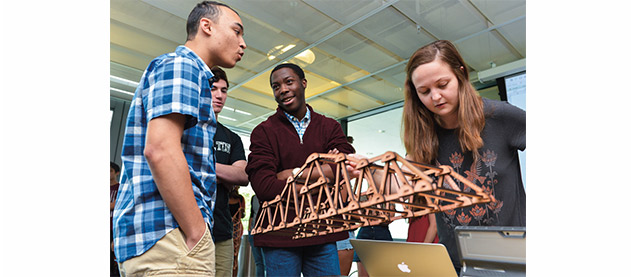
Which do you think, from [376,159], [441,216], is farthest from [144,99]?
[441,216]

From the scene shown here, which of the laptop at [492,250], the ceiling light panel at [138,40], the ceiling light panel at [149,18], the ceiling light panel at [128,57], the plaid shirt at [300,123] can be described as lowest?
the laptop at [492,250]

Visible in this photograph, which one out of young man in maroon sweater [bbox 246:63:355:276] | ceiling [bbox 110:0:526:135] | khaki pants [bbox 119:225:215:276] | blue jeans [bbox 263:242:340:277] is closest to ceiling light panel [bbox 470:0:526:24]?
ceiling [bbox 110:0:526:135]

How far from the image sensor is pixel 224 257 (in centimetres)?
145

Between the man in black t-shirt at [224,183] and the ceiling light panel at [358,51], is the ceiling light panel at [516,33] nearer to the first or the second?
the ceiling light panel at [358,51]

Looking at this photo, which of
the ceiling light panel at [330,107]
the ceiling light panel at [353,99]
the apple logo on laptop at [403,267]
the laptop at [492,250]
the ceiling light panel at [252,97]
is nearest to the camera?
the laptop at [492,250]

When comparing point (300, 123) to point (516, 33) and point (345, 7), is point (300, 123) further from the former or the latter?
point (516, 33)

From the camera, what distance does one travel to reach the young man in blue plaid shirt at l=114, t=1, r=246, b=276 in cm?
76

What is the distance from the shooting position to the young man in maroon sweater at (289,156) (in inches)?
47.9

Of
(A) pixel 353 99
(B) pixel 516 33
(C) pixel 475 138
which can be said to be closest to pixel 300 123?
(C) pixel 475 138

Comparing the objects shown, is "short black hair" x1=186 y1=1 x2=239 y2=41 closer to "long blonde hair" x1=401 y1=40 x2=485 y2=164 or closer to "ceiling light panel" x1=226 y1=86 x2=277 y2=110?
"long blonde hair" x1=401 y1=40 x2=485 y2=164

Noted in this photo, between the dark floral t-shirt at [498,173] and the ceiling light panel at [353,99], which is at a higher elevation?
the ceiling light panel at [353,99]

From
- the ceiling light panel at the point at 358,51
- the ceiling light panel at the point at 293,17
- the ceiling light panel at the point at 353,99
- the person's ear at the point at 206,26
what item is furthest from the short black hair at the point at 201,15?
the ceiling light panel at the point at 353,99

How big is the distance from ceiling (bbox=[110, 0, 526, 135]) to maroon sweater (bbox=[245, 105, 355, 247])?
2270 millimetres

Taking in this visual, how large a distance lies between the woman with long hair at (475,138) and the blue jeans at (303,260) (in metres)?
0.38
